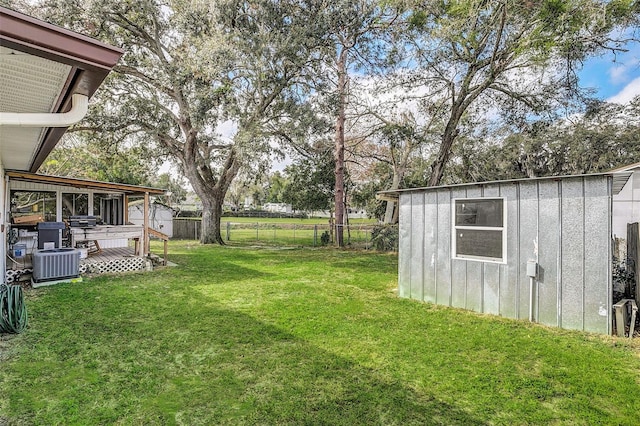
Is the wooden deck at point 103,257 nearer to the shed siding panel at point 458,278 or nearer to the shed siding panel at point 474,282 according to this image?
the shed siding panel at point 458,278

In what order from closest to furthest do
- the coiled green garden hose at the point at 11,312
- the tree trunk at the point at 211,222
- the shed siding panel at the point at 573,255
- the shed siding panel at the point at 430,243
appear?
the coiled green garden hose at the point at 11,312 → the shed siding panel at the point at 573,255 → the shed siding panel at the point at 430,243 → the tree trunk at the point at 211,222

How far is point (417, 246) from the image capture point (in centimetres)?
625

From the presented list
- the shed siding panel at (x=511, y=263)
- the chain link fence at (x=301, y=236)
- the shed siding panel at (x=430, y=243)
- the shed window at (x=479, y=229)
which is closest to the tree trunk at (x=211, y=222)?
the chain link fence at (x=301, y=236)

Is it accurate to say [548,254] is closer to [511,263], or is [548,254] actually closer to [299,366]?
[511,263]

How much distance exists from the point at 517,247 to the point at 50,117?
5876 mm

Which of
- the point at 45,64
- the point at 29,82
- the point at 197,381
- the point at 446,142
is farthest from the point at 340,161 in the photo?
the point at 45,64

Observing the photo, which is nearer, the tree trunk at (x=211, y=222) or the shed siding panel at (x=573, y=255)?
the shed siding panel at (x=573, y=255)

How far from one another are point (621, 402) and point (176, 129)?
56.9ft

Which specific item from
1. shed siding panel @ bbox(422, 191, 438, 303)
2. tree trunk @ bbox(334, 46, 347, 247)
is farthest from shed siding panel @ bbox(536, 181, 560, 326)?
tree trunk @ bbox(334, 46, 347, 247)

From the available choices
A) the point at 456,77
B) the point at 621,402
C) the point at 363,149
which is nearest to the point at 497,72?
the point at 456,77

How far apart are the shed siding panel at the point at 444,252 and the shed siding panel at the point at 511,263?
88cm

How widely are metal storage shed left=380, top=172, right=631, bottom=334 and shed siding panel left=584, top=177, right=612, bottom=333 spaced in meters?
0.01

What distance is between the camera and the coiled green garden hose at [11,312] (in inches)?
162

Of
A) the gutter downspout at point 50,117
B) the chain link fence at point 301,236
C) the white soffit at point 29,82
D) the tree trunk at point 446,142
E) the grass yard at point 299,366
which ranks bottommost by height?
the grass yard at point 299,366
